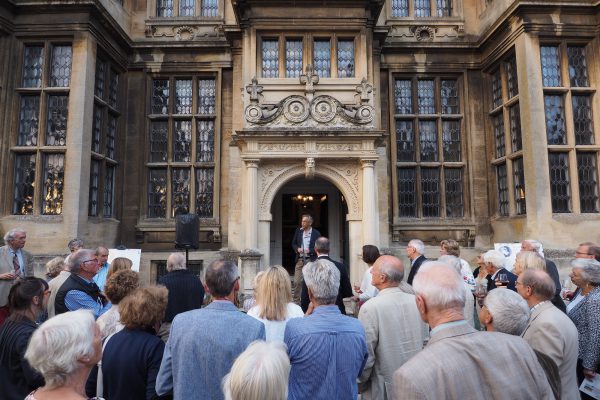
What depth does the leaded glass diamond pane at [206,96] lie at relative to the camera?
38.9 ft

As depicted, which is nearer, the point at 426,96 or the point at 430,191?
the point at 430,191

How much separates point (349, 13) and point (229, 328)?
33.2 ft

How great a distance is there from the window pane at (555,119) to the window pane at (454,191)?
2531mm

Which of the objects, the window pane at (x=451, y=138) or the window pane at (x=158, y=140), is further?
the window pane at (x=451, y=138)

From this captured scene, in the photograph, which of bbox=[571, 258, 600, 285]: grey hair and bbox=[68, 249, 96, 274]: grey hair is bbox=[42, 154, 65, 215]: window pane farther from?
bbox=[571, 258, 600, 285]: grey hair

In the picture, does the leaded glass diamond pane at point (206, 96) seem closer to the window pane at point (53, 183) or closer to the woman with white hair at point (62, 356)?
the window pane at point (53, 183)

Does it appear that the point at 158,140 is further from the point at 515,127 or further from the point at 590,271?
the point at 590,271

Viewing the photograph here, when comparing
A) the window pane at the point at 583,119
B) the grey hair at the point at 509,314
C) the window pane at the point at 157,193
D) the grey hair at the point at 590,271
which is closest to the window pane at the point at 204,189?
the window pane at the point at 157,193

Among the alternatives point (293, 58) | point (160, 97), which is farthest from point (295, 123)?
point (160, 97)

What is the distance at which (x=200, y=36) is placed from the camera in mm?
11836

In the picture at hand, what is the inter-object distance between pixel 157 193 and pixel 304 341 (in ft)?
32.7

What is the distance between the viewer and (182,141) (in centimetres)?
1177

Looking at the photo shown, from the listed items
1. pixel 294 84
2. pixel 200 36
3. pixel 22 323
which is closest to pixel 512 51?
pixel 294 84

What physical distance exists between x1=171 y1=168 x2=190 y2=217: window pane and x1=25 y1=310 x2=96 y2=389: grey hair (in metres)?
9.80
